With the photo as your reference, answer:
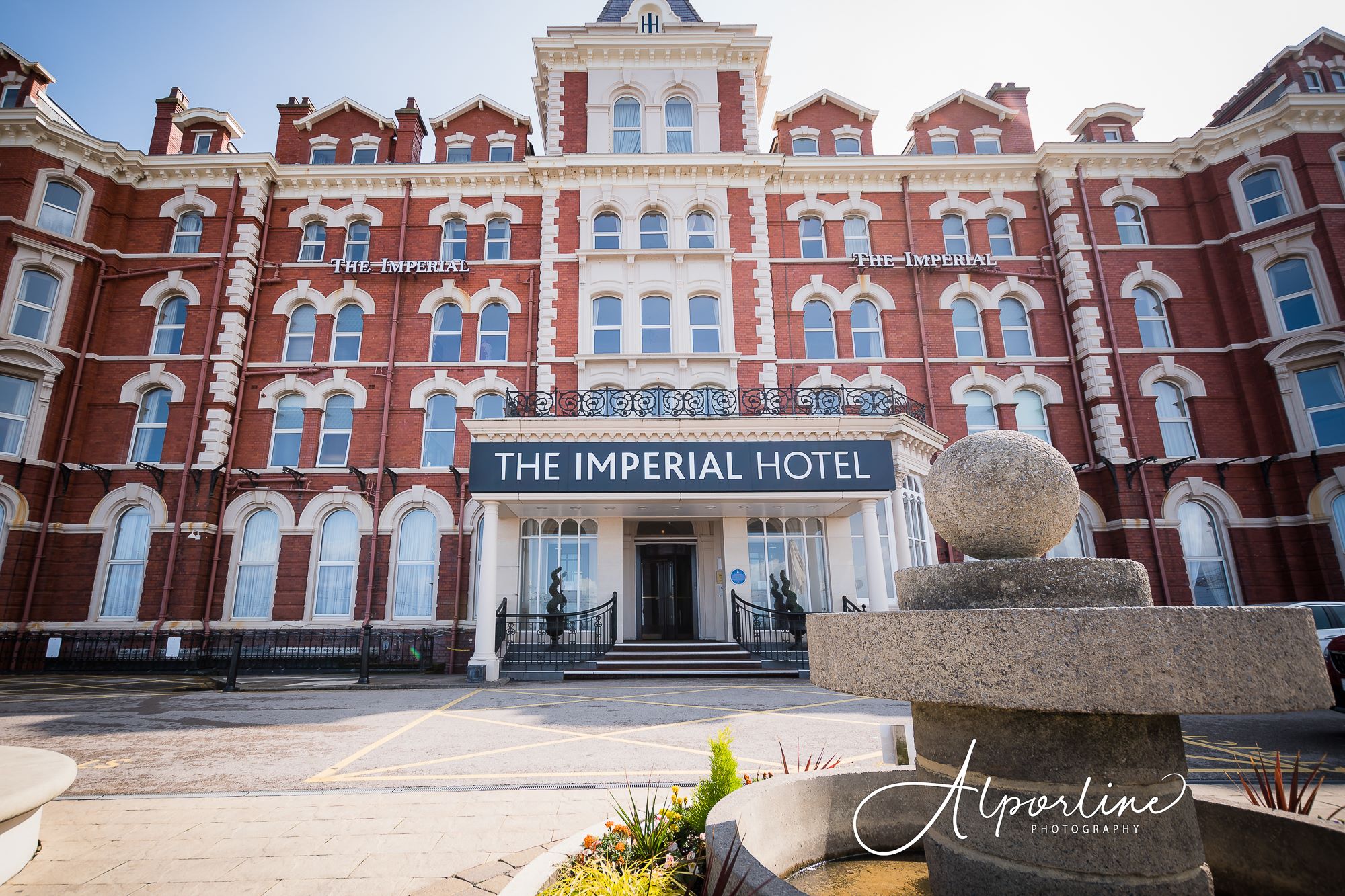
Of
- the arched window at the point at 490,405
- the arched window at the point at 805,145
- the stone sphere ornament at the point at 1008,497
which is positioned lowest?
the stone sphere ornament at the point at 1008,497

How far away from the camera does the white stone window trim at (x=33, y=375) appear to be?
1554 cm

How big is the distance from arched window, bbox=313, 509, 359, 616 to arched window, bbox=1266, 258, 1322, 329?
2555cm

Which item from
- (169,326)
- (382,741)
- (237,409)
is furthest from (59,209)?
(382,741)

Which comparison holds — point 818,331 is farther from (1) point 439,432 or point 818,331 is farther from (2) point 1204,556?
(2) point 1204,556

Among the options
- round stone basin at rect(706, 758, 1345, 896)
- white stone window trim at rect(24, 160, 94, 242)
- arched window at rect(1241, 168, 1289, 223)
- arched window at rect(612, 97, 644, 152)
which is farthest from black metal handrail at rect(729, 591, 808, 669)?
white stone window trim at rect(24, 160, 94, 242)

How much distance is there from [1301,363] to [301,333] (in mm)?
27238

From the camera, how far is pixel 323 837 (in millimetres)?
4102

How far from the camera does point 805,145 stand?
66.3ft

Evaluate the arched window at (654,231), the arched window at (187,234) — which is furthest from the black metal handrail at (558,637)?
the arched window at (187,234)

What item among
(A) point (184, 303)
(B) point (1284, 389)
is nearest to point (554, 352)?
(A) point (184, 303)

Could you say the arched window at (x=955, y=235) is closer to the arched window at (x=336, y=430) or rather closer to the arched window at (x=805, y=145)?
the arched window at (x=805, y=145)

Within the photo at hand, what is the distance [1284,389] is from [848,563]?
12.4 meters

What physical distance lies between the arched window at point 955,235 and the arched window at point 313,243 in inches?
744

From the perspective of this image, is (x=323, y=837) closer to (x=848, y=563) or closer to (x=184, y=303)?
(x=848, y=563)
